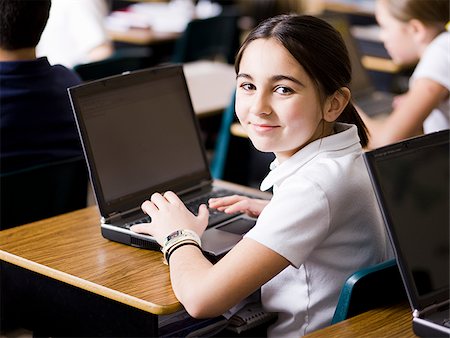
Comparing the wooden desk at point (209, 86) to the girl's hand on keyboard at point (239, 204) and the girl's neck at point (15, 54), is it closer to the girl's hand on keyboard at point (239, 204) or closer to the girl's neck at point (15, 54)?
the girl's neck at point (15, 54)

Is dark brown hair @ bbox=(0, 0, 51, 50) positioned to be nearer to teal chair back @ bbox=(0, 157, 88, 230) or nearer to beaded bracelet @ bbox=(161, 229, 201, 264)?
teal chair back @ bbox=(0, 157, 88, 230)

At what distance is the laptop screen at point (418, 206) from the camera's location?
1.75 metres

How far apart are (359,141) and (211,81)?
7.21ft

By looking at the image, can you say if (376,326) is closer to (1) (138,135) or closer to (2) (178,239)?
(2) (178,239)

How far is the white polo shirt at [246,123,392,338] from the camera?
187cm

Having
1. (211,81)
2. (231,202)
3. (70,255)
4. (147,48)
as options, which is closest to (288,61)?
(231,202)

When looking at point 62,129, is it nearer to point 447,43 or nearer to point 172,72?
point 172,72

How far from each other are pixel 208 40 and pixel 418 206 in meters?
4.14

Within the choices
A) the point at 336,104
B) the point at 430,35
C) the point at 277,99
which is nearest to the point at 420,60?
the point at 430,35

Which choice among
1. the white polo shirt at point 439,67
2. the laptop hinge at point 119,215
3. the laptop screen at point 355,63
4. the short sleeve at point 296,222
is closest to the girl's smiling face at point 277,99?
the short sleeve at point 296,222

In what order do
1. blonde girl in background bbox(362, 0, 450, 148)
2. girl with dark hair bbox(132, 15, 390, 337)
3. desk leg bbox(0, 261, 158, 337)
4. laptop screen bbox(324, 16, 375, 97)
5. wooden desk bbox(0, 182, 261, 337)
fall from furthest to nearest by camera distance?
laptop screen bbox(324, 16, 375, 97), blonde girl in background bbox(362, 0, 450, 148), desk leg bbox(0, 261, 158, 337), wooden desk bbox(0, 182, 261, 337), girl with dark hair bbox(132, 15, 390, 337)

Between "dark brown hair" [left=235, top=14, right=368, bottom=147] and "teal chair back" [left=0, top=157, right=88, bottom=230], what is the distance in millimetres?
779

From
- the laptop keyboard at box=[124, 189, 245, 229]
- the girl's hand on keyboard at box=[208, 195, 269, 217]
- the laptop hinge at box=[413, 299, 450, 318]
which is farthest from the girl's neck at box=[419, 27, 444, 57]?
the laptop hinge at box=[413, 299, 450, 318]

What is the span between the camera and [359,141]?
6.83 feet
